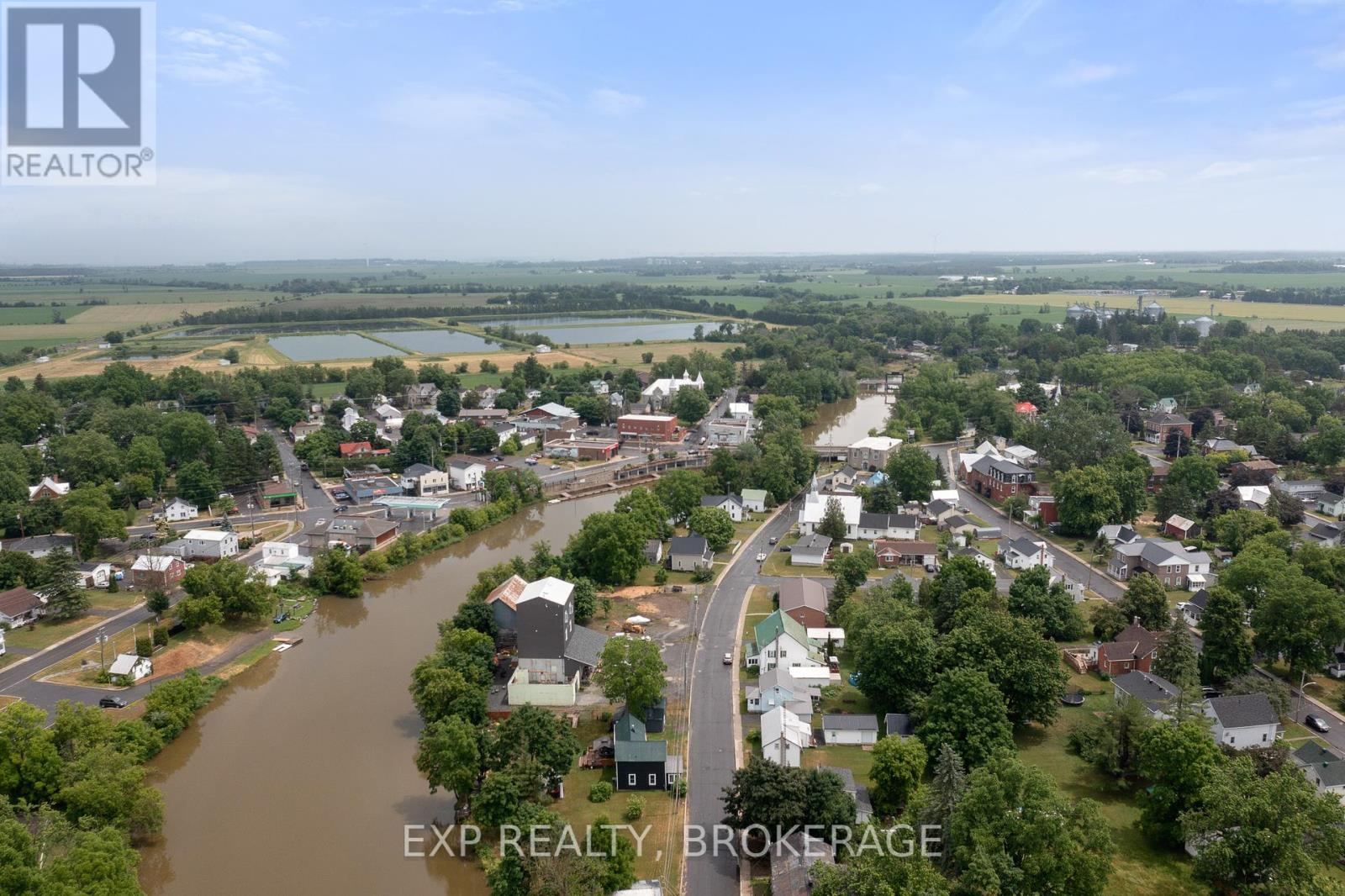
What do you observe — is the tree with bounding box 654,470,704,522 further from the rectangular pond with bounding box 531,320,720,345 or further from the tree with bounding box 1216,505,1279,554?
the rectangular pond with bounding box 531,320,720,345

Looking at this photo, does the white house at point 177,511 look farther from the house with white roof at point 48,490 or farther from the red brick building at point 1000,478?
the red brick building at point 1000,478

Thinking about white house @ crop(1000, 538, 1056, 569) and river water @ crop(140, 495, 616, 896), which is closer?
river water @ crop(140, 495, 616, 896)

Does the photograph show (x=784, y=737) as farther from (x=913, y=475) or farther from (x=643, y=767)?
(x=913, y=475)

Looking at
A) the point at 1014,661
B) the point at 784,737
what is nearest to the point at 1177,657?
the point at 1014,661

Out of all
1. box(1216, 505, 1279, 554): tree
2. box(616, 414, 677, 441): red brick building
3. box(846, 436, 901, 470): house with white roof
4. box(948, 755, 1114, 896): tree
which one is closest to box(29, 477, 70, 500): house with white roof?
box(616, 414, 677, 441): red brick building

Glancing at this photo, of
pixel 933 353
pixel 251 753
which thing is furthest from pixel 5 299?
pixel 251 753

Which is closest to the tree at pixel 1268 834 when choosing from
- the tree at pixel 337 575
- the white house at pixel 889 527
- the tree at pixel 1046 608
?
the tree at pixel 1046 608

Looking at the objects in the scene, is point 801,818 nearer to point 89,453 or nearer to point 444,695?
point 444,695

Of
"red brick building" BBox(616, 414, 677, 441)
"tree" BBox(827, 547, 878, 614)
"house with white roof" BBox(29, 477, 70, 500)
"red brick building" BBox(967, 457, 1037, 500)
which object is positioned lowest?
"tree" BBox(827, 547, 878, 614)
